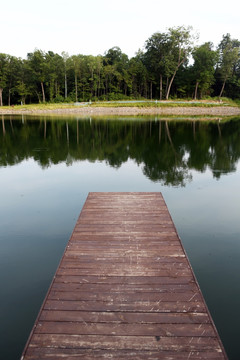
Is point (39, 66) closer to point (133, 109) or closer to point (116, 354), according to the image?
point (133, 109)

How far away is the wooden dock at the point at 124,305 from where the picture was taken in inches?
112

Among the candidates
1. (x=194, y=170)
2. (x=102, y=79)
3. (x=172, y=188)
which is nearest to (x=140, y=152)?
(x=194, y=170)

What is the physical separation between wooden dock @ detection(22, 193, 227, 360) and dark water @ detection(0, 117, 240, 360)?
0.74 meters

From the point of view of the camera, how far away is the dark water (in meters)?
Answer: 4.42

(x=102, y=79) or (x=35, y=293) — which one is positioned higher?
(x=102, y=79)

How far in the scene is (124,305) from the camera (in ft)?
11.4

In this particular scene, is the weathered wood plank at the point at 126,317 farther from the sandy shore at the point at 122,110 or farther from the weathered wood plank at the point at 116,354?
the sandy shore at the point at 122,110

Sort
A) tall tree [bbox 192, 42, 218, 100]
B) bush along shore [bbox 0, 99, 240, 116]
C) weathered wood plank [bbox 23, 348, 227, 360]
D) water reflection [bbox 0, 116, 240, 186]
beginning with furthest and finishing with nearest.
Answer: tall tree [bbox 192, 42, 218, 100] → bush along shore [bbox 0, 99, 240, 116] → water reflection [bbox 0, 116, 240, 186] → weathered wood plank [bbox 23, 348, 227, 360]

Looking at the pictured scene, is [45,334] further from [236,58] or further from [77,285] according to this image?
[236,58]

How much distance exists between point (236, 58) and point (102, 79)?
101ft

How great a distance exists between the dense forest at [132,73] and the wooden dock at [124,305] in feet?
190

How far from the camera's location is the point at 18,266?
17.8ft

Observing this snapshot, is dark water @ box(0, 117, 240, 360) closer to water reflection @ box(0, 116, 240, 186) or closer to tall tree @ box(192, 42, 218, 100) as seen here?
water reflection @ box(0, 116, 240, 186)

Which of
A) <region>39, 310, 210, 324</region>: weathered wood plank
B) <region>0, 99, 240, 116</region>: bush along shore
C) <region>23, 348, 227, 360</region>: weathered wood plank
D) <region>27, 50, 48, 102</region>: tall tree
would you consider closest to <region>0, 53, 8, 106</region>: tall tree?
<region>27, 50, 48, 102</region>: tall tree
